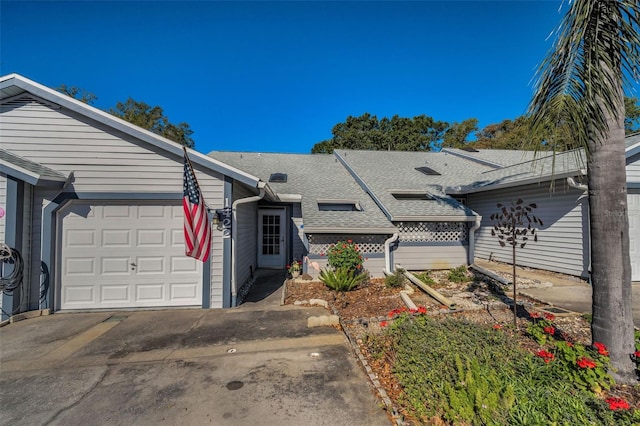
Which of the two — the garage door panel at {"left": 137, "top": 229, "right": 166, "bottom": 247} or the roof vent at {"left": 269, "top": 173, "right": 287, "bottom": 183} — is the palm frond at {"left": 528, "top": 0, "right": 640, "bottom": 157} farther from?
the roof vent at {"left": 269, "top": 173, "right": 287, "bottom": 183}

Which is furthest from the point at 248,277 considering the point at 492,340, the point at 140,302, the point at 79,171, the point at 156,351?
the point at 492,340

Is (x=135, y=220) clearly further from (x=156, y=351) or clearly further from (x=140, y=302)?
(x=156, y=351)

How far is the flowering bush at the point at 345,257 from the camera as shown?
7.65 m

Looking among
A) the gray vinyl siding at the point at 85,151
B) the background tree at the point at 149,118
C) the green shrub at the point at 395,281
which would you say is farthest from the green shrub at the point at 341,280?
the background tree at the point at 149,118

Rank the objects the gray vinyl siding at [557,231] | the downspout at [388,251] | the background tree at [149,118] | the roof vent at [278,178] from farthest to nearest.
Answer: the background tree at [149,118] < the roof vent at [278,178] < the downspout at [388,251] < the gray vinyl siding at [557,231]

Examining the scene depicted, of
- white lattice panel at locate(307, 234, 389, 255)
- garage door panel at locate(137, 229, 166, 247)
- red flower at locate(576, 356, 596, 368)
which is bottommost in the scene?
red flower at locate(576, 356, 596, 368)

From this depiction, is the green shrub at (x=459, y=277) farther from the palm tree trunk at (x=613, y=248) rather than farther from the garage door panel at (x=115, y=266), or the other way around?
the garage door panel at (x=115, y=266)

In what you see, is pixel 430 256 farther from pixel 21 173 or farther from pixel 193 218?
pixel 21 173

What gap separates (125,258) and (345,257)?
5308mm

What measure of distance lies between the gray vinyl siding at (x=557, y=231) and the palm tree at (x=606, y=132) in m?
5.68

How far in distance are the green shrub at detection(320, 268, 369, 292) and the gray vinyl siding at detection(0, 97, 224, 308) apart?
416cm

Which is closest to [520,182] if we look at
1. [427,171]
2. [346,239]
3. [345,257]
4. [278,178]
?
[427,171]

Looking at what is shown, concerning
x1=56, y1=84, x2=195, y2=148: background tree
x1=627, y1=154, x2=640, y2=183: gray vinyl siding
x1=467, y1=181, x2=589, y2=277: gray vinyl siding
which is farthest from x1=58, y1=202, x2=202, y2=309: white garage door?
x1=56, y1=84, x2=195, y2=148: background tree

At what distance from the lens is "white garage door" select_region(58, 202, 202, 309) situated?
5.84 m
